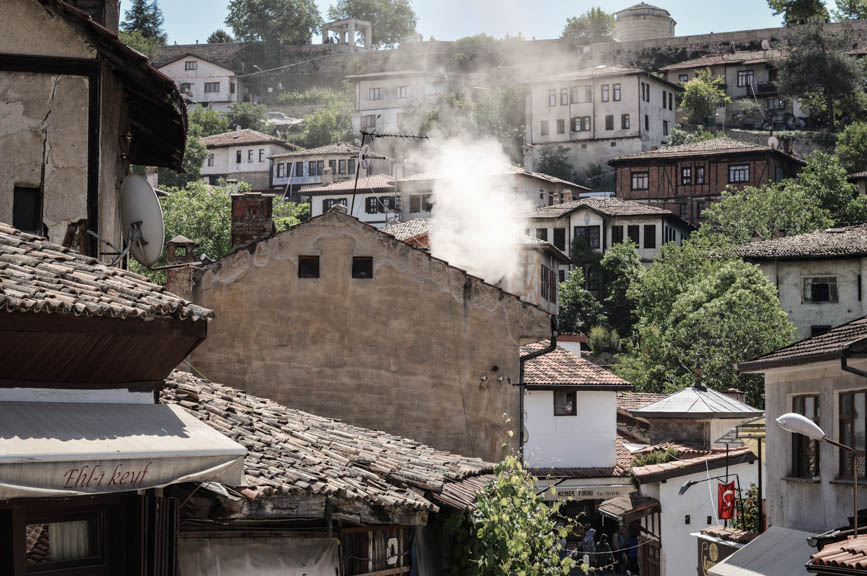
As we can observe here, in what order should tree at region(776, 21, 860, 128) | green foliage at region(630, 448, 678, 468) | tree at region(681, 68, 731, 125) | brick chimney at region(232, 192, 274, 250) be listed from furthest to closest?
1. tree at region(681, 68, 731, 125)
2. tree at region(776, 21, 860, 128)
3. green foliage at region(630, 448, 678, 468)
4. brick chimney at region(232, 192, 274, 250)

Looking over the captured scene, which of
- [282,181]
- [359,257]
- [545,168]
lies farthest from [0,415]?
[282,181]

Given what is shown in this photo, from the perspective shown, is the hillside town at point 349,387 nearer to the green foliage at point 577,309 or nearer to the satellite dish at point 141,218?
the satellite dish at point 141,218

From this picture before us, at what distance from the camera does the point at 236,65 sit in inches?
5659

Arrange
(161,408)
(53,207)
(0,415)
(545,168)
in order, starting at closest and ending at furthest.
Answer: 1. (0,415)
2. (161,408)
3. (53,207)
4. (545,168)

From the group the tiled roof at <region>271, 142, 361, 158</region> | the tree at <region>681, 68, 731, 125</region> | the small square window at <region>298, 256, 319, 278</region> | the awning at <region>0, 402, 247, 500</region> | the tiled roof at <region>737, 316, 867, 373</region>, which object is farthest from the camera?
the tiled roof at <region>271, 142, 361, 158</region>

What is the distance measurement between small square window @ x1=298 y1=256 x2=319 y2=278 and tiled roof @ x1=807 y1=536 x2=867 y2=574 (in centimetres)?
800

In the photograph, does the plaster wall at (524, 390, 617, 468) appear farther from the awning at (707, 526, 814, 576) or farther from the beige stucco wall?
the beige stucco wall

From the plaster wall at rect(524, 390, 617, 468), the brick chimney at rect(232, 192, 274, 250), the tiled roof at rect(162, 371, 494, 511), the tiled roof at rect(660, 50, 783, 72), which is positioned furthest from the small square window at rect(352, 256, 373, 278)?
the tiled roof at rect(660, 50, 783, 72)

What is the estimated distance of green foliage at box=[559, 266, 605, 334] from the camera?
75.9m

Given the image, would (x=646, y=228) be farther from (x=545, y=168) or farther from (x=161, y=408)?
(x=161, y=408)

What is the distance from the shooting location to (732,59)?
109m

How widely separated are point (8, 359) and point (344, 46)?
5583 inches

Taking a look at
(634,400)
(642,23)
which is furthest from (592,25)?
(634,400)

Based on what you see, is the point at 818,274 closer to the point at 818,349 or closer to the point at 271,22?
the point at 818,349
